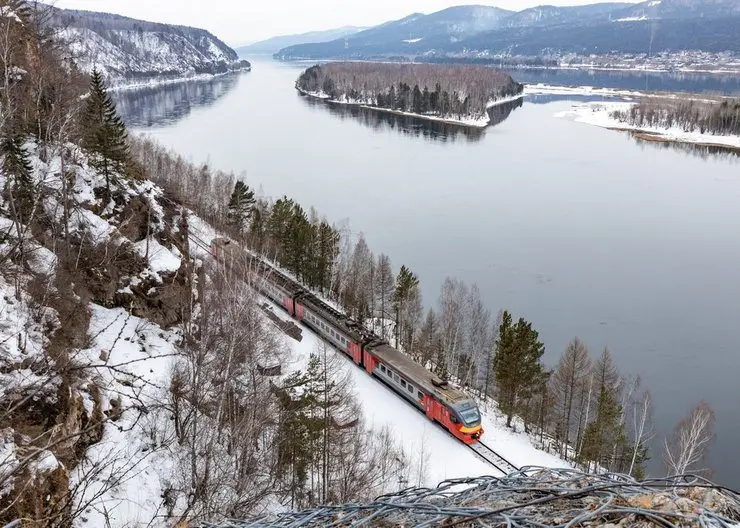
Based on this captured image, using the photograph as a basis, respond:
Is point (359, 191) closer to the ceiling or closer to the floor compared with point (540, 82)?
closer to the floor

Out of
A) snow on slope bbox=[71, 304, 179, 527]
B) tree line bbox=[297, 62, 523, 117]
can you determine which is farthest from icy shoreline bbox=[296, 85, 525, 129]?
snow on slope bbox=[71, 304, 179, 527]

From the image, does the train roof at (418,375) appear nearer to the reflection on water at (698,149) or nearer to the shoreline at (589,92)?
the reflection on water at (698,149)

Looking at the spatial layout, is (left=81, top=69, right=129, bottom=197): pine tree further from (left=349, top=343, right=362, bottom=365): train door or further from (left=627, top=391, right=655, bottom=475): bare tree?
(left=627, top=391, right=655, bottom=475): bare tree

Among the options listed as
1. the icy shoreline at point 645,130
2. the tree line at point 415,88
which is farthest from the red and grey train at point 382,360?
the tree line at point 415,88

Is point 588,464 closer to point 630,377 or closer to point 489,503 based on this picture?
point 630,377

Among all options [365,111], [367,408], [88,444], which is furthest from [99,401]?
[365,111]

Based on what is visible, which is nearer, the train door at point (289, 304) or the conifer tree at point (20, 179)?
the conifer tree at point (20, 179)
